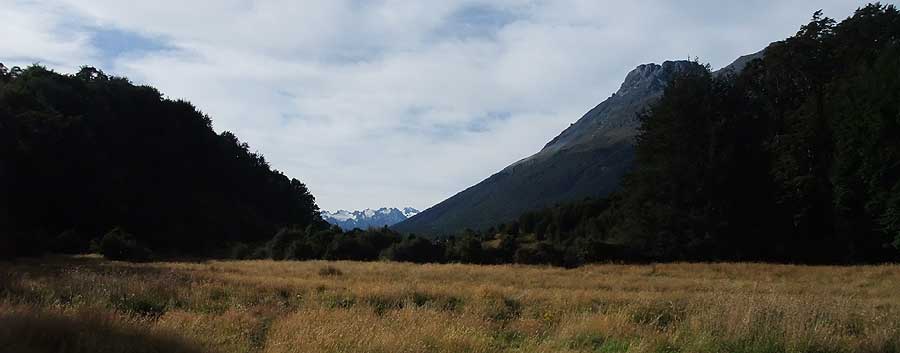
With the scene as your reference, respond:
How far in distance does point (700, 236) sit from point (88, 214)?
154ft

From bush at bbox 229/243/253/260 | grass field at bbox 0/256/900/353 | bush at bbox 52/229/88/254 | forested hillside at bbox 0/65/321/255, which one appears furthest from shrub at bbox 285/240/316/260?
grass field at bbox 0/256/900/353

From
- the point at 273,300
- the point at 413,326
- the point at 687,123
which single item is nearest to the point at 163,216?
the point at 687,123

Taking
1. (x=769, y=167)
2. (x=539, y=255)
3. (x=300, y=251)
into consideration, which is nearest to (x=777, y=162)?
(x=769, y=167)

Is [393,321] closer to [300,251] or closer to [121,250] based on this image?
[121,250]

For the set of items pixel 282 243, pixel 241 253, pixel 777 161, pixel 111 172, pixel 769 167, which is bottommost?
pixel 241 253

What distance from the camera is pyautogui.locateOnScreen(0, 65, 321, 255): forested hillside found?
45844mm

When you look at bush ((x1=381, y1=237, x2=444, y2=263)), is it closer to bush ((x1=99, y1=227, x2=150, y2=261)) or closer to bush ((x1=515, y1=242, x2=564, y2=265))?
bush ((x1=515, y1=242, x2=564, y2=265))

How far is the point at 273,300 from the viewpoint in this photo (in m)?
12.0

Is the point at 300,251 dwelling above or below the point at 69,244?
below

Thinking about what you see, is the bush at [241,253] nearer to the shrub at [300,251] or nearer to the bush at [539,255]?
the shrub at [300,251]

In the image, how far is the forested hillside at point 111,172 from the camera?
45.8m

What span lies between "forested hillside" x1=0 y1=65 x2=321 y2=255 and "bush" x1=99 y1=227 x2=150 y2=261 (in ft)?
9.63

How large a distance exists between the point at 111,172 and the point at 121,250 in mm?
25806

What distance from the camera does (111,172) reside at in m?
56.2
